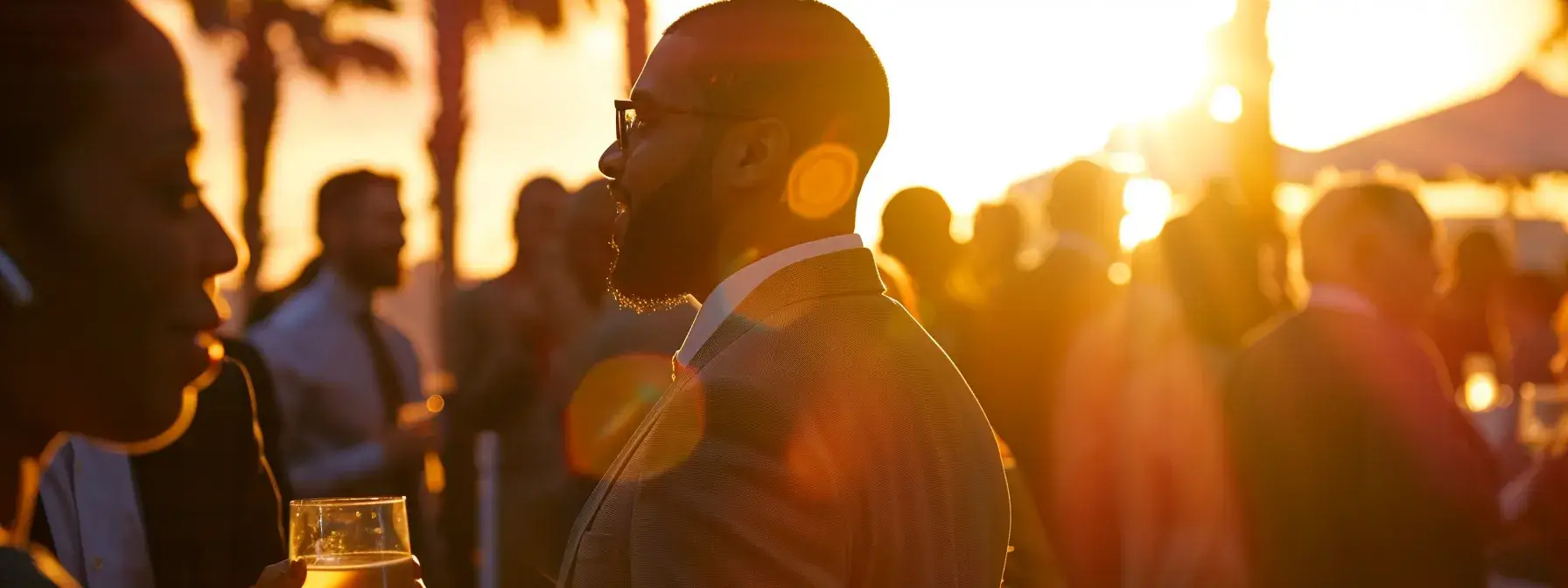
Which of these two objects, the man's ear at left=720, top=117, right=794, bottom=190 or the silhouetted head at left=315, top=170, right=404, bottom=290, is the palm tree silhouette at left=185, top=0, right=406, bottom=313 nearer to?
the silhouetted head at left=315, top=170, right=404, bottom=290

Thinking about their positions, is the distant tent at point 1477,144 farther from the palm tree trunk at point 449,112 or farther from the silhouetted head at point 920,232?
the palm tree trunk at point 449,112

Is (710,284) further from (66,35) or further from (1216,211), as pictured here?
(1216,211)

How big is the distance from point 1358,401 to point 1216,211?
171 cm

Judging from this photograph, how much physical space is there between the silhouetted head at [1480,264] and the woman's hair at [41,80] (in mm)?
8003

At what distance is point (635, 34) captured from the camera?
12172 mm

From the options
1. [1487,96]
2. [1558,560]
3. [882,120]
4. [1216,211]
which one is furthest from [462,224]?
[882,120]

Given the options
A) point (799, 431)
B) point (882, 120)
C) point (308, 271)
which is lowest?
point (308, 271)

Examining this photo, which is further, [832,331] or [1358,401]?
[1358,401]

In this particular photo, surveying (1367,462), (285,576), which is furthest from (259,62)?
(285,576)

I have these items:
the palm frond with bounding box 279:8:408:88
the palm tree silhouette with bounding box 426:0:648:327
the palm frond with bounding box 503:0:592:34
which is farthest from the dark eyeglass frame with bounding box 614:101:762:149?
the palm frond with bounding box 279:8:408:88

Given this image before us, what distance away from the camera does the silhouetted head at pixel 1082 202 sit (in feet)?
20.2

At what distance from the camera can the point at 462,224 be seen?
18.5 meters

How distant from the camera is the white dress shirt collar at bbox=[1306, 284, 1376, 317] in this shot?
427 cm

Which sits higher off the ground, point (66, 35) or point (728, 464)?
point (66, 35)
